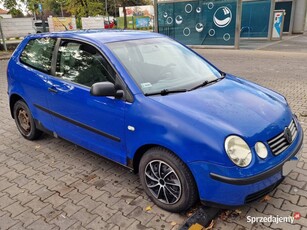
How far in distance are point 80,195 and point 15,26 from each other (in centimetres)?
1887

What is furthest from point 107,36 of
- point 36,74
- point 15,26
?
point 15,26

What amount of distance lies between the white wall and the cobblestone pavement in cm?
1628

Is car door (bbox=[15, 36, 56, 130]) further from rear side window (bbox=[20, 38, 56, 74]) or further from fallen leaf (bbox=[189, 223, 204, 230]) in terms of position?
fallen leaf (bbox=[189, 223, 204, 230])

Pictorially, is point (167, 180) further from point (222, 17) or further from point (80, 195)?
point (222, 17)

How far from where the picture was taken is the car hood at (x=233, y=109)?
250 cm

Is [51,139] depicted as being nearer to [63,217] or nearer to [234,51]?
[63,217]

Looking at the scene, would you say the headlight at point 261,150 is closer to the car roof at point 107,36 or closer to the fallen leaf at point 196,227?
the fallen leaf at point 196,227

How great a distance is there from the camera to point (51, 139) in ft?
15.4

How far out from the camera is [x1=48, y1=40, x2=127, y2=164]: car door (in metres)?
3.06

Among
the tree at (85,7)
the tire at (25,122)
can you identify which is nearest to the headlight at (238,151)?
the tire at (25,122)

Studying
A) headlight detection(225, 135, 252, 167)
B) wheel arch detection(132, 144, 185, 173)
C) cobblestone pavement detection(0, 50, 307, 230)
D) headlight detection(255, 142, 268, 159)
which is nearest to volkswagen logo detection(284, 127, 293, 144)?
headlight detection(255, 142, 268, 159)

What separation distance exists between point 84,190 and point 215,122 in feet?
5.62

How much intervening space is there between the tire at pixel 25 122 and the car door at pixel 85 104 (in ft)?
2.52

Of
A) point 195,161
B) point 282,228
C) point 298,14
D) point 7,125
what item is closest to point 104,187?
point 195,161
